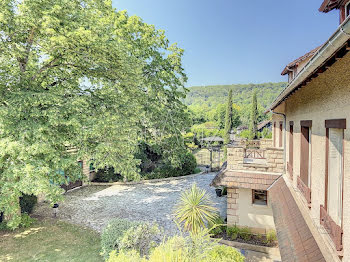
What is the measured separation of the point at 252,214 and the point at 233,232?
3.89 ft

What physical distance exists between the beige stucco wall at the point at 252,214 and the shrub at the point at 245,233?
0.19m

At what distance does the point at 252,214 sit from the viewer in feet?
31.0

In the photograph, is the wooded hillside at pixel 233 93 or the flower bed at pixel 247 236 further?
the wooded hillside at pixel 233 93

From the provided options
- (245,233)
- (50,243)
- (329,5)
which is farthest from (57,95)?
(245,233)

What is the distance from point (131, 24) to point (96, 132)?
32.7 ft

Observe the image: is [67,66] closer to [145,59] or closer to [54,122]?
[54,122]

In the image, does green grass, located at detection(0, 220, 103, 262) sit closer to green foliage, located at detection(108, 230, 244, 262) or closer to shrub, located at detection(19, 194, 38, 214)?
shrub, located at detection(19, 194, 38, 214)

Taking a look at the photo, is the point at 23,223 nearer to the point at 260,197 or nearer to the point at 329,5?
the point at 260,197

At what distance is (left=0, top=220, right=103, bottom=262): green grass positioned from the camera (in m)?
8.12

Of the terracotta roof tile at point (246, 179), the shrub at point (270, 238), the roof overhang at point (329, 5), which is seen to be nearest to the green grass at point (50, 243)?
the terracotta roof tile at point (246, 179)

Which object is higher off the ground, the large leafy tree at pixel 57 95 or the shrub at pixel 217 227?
the large leafy tree at pixel 57 95

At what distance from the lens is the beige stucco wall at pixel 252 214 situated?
9.25 meters

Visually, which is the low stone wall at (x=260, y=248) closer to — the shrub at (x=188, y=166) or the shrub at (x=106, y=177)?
the shrub at (x=188, y=166)

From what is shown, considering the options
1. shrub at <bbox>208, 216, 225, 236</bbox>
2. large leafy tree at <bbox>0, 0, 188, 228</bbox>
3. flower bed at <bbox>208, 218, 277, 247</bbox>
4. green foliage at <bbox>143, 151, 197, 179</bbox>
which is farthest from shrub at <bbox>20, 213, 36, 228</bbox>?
green foliage at <bbox>143, 151, 197, 179</bbox>
